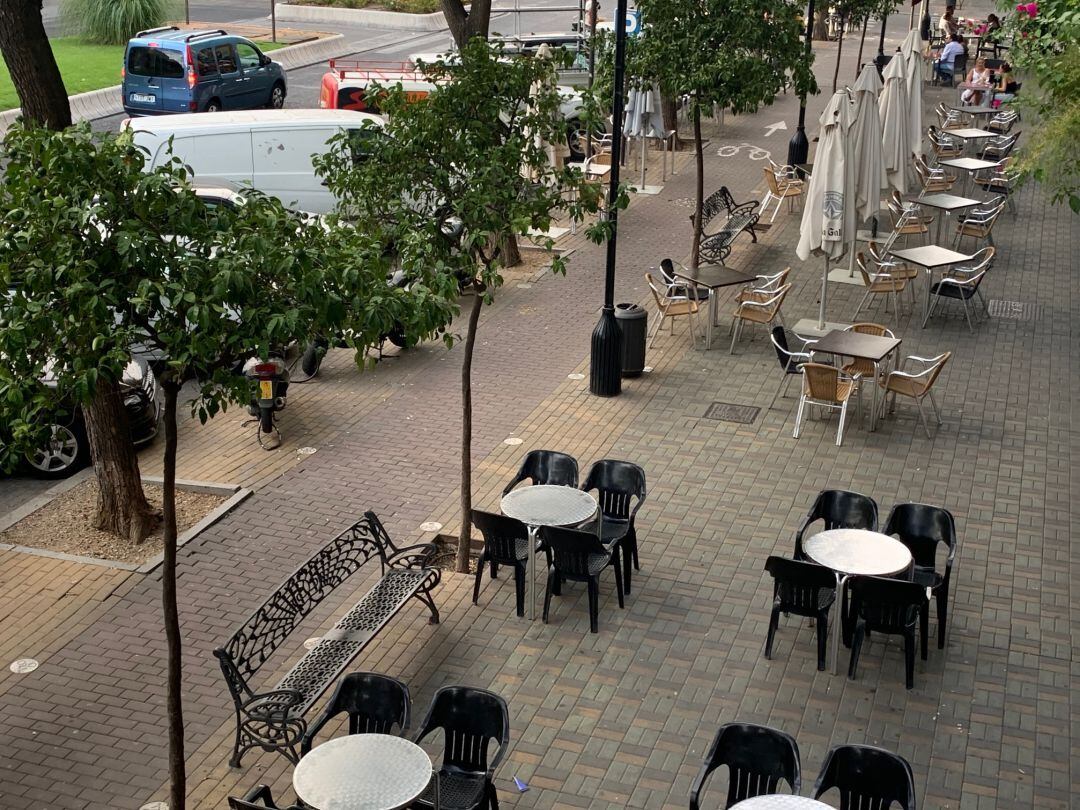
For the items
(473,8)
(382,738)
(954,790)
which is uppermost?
(473,8)

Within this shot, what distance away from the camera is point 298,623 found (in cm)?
888

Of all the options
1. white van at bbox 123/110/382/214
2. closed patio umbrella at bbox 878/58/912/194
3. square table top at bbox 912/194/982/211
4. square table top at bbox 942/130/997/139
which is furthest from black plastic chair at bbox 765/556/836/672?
square table top at bbox 942/130/997/139

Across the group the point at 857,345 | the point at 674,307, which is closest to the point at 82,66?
the point at 674,307

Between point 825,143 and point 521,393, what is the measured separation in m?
4.64

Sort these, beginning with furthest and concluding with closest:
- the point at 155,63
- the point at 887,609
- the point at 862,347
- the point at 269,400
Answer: the point at 155,63
the point at 862,347
the point at 269,400
the point at 887,609

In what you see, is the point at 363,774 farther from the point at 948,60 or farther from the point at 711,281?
the point at 948,60

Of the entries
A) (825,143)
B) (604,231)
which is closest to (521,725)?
(604,231)

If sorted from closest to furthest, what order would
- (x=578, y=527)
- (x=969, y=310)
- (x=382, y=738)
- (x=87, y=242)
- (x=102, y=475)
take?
(x=87, y=242)
(x=382, y=738)
(x=578, y=527)
(x=102, y=475)
(x=969, y=310)

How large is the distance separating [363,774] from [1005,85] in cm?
2679

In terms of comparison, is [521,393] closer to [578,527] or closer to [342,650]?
[578,527]

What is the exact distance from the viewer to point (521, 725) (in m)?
8.42

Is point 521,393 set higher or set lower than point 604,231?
lower

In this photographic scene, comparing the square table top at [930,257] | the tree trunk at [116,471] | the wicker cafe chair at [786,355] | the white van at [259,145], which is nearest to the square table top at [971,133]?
the square table top at [930,257]

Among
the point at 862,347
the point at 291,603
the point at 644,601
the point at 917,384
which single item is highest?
the point at 862,347
